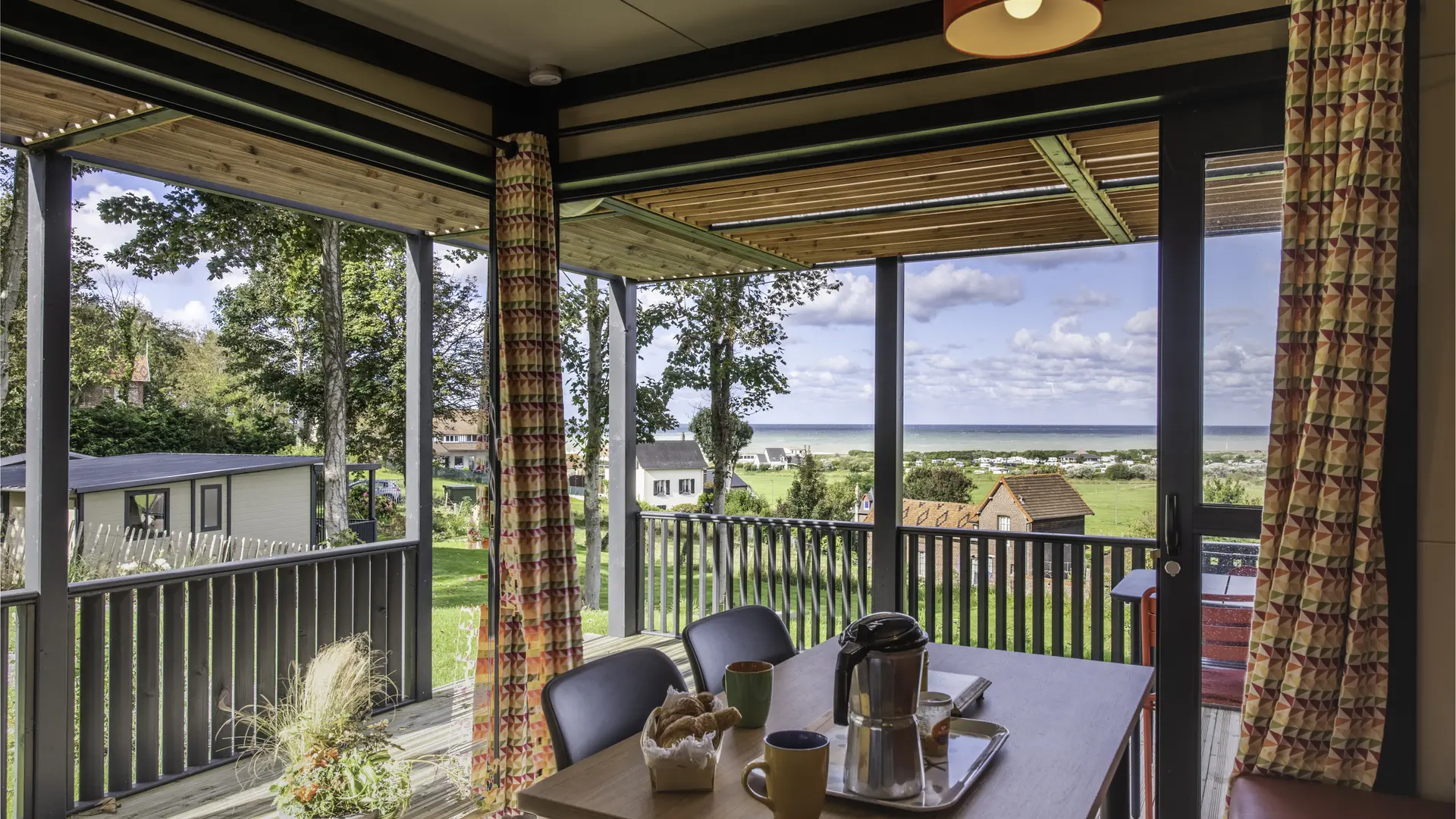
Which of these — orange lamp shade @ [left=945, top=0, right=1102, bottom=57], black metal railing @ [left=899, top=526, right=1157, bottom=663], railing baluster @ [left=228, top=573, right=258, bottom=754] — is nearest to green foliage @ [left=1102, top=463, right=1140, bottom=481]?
black metal railing @ [left=899, top=526, right=1157, bottom=663]

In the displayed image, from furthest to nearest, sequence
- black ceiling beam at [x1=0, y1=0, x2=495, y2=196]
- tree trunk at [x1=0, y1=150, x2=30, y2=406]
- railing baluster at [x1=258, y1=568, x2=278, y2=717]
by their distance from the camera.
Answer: tree trunk at [x1=0, y1=150, x2=30, y2=406] < railing baluster at [x1=258, y1=568, x2=278, y2=717] < black ceiling beam at [x1=0, y1=0, x2=495, y2=196]

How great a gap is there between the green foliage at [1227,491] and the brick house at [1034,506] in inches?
201

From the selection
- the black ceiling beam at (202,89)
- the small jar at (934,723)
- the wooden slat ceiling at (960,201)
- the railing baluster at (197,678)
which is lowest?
the railing baluster at (197,678)

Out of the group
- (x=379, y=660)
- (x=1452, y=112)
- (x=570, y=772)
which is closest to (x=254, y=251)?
(x=379, y=660)

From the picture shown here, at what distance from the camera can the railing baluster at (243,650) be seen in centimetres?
398

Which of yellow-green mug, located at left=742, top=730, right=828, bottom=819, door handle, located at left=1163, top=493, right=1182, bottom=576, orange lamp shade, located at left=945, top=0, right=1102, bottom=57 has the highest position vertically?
orange lamp shade, located at left=945, top=0, right=1102, bottom=57

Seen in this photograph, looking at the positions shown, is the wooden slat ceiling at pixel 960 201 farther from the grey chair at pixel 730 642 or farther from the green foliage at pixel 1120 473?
the green foliage at pixel 1120 473

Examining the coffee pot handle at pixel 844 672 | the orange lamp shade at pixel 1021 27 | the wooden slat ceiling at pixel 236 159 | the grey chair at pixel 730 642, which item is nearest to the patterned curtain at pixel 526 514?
the wooden slat ceiling at pixel 236 159

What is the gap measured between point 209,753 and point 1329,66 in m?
4.74

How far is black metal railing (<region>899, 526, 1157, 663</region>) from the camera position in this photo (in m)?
4.54

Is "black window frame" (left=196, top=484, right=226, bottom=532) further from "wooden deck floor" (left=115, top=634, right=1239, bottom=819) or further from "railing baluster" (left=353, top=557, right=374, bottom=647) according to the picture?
"wooden deck floor" (left=115, top=634, right=1239, bottom=819)

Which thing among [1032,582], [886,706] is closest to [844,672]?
[886,706]

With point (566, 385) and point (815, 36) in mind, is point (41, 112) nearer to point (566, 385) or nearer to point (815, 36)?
point (815, 36)

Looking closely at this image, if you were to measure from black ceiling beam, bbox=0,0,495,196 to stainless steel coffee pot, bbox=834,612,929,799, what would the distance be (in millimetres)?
2246
